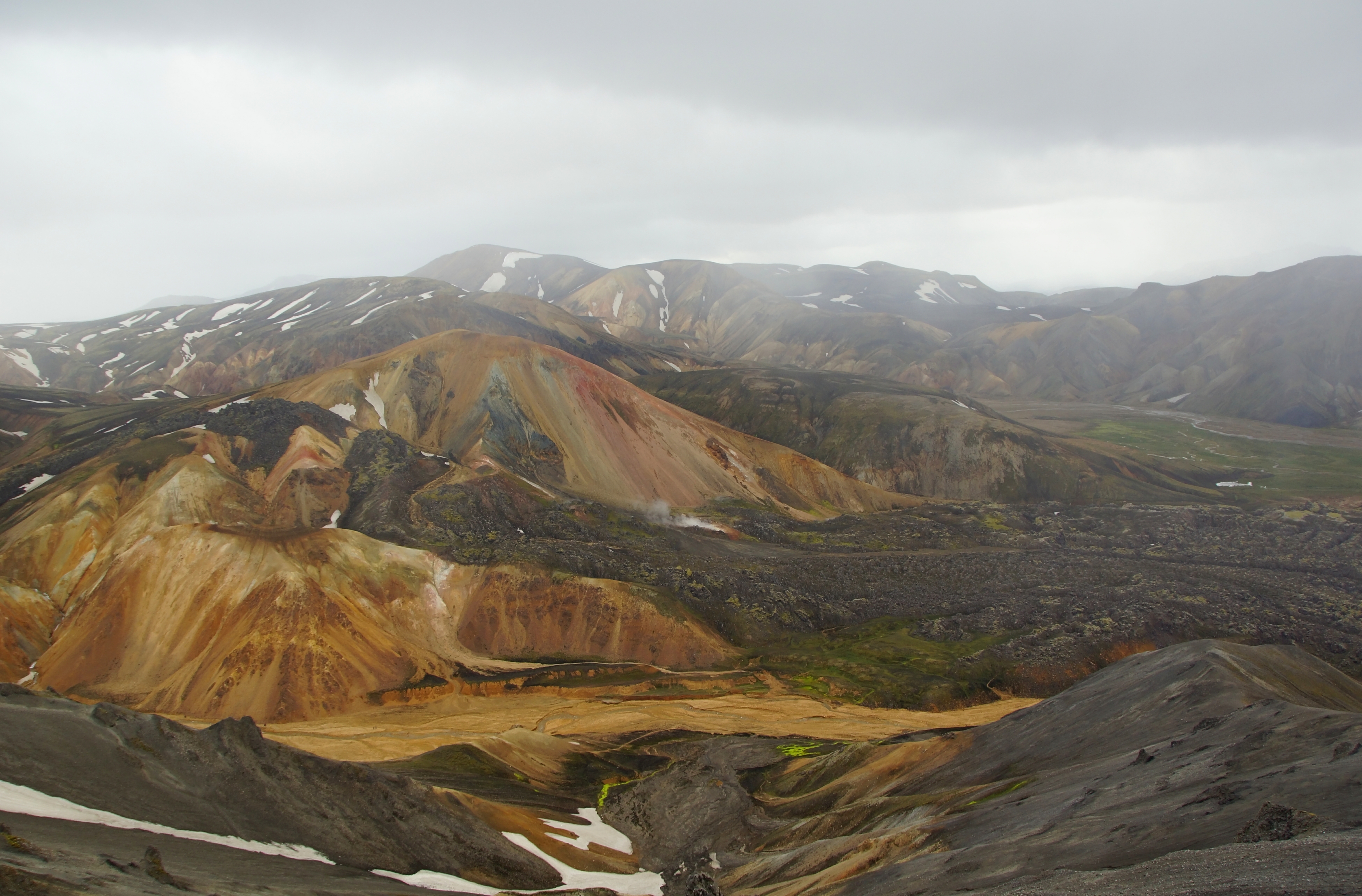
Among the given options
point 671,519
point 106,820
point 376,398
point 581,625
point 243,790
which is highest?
point 376,398

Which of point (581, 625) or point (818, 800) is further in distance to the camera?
point (581, 625)

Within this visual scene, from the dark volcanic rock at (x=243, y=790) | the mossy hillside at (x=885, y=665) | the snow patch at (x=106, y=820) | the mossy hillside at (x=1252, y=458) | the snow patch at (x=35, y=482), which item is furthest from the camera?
the mossy hillside at (x=1252, y=458)

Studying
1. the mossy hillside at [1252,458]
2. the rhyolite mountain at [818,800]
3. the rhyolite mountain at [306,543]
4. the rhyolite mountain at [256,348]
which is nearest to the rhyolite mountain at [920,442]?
the mossy hillside at [1252,458]

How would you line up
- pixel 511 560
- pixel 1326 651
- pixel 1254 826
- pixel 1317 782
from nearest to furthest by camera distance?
pixel 1254 826 → pixel 1317 782 → pixel 1326 651 → pixel 511 560

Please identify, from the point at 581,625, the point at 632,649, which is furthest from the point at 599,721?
the point at 581,625

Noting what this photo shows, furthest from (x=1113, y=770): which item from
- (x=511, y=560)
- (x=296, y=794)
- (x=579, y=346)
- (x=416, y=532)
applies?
(x=579, y=346)

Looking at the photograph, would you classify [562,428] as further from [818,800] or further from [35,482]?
[818,800]

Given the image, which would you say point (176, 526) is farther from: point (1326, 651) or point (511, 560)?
point (1326, 651)

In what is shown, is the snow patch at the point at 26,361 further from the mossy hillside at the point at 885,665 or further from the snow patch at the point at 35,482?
the mossy hillside at the point at 885,665
